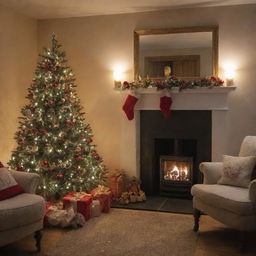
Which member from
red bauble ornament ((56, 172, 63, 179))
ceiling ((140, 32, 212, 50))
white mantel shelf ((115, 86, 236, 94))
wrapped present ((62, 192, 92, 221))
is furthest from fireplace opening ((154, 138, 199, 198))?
red bauble ornament ((56, 172, 63, 179))

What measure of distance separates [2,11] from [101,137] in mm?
2178

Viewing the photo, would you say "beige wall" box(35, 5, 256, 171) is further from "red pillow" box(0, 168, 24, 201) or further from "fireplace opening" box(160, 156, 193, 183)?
"red pillow" box(0, 168, 24, 201)

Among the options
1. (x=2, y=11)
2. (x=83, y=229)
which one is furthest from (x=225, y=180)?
(x=2, y=11)

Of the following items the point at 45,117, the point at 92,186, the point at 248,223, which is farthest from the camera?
the point at 92,186

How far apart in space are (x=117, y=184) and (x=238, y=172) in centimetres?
177

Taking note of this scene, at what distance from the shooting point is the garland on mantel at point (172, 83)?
4.66m

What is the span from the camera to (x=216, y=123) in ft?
15.7

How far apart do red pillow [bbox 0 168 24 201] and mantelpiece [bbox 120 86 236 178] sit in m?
1.97

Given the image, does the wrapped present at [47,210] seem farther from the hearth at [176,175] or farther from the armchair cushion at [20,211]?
the hearth at [176,175]

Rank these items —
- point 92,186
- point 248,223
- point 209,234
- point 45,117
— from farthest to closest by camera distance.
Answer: point 92,186 → point 45,117 → point 209,234 → point 248,223

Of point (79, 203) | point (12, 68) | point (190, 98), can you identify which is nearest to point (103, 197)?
point (79, 203)

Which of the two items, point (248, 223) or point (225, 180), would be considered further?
point (225, 180)

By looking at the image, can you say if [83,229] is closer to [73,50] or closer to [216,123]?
[216,123]

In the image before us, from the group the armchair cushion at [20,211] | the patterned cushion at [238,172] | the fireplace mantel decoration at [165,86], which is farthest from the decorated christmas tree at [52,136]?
the patterned cushion at [238,172]
